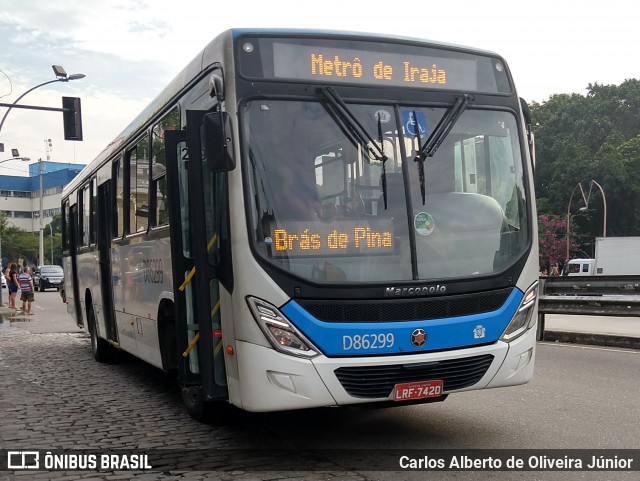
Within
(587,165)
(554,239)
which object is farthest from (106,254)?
(587,165)

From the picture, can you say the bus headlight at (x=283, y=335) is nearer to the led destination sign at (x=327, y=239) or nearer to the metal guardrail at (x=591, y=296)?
the led destination sign at (x=327, y=239)

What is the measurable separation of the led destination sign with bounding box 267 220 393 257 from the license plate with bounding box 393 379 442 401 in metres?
0.98

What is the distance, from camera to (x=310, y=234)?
5.50 metres

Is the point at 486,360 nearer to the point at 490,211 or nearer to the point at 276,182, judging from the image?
the point at 490,211

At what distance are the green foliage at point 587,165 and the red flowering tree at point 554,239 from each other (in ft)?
2.37

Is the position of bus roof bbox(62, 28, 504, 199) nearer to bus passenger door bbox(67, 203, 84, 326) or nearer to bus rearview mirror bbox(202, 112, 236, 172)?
bus rearview mirror bbox(202, 112, 236, 172)

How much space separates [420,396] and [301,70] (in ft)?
8.37

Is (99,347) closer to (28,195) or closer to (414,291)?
(414,291)

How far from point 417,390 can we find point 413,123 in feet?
6.58

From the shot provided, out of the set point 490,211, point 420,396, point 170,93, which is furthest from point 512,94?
point 170,93

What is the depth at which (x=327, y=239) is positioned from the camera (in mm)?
5523

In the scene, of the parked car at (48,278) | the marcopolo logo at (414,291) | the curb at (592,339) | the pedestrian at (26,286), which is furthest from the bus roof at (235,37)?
the parked car at (48,278)

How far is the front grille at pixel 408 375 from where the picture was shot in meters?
5.39

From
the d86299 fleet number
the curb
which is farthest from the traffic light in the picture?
the d86299 fleet number
